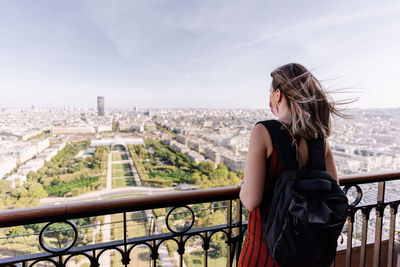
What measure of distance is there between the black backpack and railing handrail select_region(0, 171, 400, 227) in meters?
0.32

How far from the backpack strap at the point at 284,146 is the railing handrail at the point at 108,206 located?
1.20 feet

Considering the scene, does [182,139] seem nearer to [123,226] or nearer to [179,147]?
[179,147]

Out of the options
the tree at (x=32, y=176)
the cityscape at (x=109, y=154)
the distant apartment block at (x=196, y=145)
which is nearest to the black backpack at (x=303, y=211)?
the cityscape at (x=109, y=154)

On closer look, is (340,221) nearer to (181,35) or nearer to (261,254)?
(261,254)

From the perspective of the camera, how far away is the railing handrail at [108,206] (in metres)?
0.73

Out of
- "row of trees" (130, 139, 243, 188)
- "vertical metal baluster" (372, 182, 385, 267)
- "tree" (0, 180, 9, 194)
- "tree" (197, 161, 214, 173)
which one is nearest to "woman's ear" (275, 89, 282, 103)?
"vertical metal baluster" (372, 182, 385, 267)

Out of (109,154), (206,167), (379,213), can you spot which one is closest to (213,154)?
(206,167)

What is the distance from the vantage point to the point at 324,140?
0.74 meters

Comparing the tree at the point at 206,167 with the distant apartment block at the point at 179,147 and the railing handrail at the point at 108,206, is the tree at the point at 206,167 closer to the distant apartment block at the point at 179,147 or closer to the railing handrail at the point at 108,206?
the distant apartment block at the point at 179,147

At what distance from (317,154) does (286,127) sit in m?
0.13

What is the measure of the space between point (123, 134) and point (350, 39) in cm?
2776

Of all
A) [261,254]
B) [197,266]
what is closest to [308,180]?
[261,254]

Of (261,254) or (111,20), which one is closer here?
(261,254)

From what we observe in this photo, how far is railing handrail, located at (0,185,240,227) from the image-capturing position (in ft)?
2.41
